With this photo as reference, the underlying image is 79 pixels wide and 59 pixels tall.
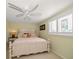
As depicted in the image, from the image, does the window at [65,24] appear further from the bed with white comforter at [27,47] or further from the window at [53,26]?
the bed with white comforter at [27,47]

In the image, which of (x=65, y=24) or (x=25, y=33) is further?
(x=25, y=33)

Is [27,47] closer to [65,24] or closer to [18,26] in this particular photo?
[65,24]

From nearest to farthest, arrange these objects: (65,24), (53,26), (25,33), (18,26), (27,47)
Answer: (65,24), (27,47), (53,26), (25,33), (18,26)

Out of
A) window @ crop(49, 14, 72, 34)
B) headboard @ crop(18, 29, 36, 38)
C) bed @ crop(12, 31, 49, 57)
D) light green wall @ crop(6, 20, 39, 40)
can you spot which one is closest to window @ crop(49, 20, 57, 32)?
window @ crop(49, 14, 72, 34)

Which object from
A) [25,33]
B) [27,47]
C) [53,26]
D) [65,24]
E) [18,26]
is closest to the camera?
[65,24]

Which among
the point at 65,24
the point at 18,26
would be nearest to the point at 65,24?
the point at 65,24

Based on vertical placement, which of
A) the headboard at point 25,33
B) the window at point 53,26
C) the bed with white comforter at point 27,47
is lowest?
the bed with white comforter at point 27,47

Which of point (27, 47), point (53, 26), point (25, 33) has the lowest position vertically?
point (27, 47)

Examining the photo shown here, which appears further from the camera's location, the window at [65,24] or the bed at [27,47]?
the bed at [27,47]

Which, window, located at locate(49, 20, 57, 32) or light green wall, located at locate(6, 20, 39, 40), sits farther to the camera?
light green wall, located at locate(6, 20, 39, 40)

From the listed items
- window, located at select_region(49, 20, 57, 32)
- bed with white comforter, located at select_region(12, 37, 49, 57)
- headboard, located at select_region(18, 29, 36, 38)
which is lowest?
bed with white comforter, located at select_region(12, 37, 49, 57)

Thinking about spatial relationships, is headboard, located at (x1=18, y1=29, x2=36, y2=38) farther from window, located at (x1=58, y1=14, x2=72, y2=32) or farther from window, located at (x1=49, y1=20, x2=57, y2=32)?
window, located at (x1=58, y1=14, x2=72, y2=32)

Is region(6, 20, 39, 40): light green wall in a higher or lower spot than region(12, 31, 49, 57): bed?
higher

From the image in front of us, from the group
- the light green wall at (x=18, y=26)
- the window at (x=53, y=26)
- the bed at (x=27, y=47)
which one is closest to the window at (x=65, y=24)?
the window at (x=53, y=26)
